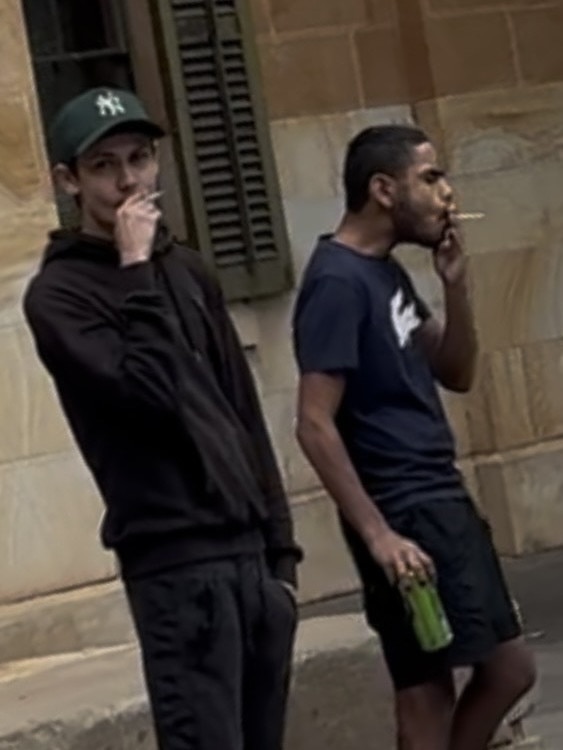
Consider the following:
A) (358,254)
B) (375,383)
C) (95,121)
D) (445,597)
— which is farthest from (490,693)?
(95,121)

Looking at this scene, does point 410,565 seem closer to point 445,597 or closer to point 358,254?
point 445,597

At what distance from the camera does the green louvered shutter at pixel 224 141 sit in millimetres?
9609

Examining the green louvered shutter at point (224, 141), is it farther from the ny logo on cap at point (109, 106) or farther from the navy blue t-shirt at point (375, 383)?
the ny logo on cap at point (109, 106)

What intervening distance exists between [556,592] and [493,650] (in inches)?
176

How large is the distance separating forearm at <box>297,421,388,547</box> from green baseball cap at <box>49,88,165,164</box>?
3.22ft

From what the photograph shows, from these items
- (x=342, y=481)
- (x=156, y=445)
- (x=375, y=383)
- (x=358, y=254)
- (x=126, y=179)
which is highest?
(x=126, y=179)

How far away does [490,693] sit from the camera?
5.24 metres

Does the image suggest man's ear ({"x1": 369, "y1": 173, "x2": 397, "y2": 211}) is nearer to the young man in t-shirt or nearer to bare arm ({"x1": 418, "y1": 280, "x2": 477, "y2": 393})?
the young man in t-shirt

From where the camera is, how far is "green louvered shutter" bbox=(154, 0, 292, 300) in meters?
9.61

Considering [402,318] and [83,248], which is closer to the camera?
[83,248]

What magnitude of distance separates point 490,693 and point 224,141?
488 centimetres

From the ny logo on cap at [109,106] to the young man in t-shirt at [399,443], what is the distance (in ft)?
3.18

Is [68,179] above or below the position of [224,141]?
above

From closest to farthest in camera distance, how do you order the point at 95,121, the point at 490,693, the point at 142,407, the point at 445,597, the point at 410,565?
the point at 142,407 < the point at 95,121 < the point at 410,565 < the point at 445,597 < the point at 490,693
